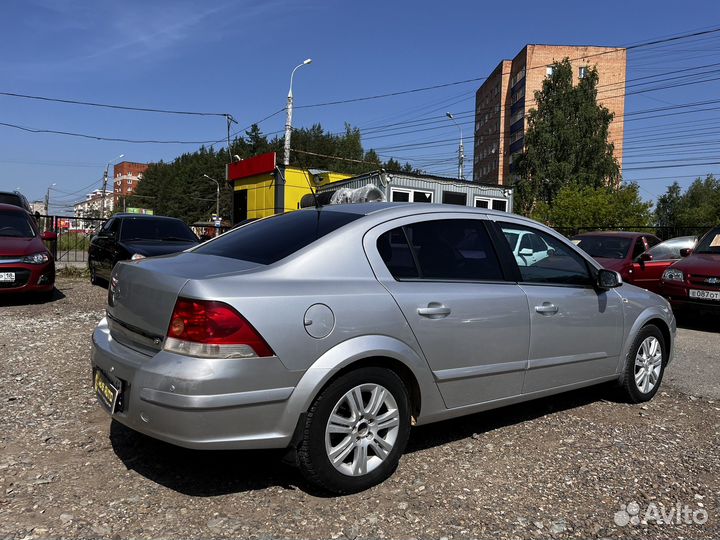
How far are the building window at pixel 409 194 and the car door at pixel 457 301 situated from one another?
1107cm

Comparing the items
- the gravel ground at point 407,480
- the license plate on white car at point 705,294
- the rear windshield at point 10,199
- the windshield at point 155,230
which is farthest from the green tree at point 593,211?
the gravel ground at point 407,480

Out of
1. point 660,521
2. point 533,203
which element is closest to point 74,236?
point 660,521

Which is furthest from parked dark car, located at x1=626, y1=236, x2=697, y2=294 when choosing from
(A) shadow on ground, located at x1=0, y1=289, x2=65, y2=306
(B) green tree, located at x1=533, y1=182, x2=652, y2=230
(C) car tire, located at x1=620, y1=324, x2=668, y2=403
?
(B) green tree, located at x1=533, y1=182, x2=652, y2=230

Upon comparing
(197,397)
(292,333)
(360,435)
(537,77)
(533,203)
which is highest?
(537,77)

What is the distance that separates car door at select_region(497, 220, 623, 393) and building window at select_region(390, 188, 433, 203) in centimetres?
1049

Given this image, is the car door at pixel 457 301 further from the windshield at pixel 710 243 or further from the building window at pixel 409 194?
the building window at pixel 409 194

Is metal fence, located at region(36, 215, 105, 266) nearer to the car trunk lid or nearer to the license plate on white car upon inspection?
the car trunk lid

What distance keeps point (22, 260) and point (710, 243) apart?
445 inches

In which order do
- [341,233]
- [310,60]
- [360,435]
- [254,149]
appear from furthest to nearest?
[254,149] < [310,60] < [341,233] < [360,435]

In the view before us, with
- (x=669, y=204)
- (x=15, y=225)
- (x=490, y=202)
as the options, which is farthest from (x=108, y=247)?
(x=669, y=204)

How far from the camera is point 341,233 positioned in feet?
10.1

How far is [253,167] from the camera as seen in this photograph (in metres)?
22.6

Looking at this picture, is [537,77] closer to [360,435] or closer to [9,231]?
[9,231]

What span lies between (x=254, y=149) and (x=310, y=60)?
42822 millimetres
